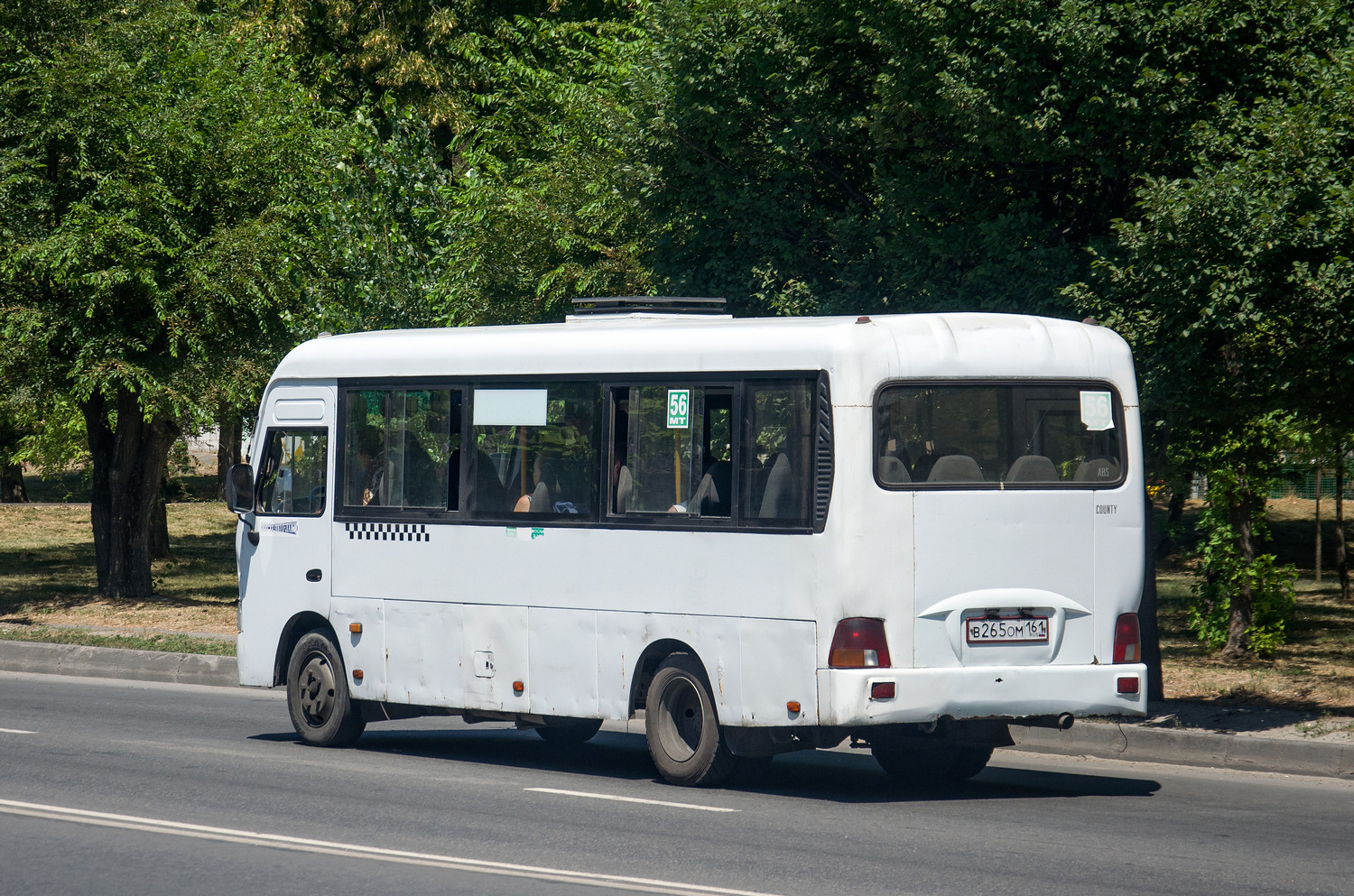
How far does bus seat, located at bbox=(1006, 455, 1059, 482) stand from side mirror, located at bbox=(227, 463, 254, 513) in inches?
231

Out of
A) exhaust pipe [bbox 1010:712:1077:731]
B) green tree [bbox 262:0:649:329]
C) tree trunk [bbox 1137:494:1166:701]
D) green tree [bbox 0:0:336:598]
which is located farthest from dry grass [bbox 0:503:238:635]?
exhaust pipe [bbox 1010:712:1077:731]

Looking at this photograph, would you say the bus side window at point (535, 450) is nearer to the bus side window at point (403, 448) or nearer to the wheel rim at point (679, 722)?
the bus side window at point (403, 448)

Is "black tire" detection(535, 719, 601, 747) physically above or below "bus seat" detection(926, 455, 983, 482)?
below

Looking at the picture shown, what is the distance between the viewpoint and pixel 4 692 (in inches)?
602

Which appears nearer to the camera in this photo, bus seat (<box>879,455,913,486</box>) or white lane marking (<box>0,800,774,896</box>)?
white lane marking (<box>0,800,774,896</box>)

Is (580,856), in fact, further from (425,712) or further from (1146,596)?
(1146,596)

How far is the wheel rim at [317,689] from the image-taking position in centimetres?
1173

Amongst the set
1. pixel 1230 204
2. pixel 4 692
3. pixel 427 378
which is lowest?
pixel 4 692

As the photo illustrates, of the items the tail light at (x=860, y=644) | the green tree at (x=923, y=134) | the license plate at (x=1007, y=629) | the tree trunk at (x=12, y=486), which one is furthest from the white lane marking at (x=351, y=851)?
the tree trunk at (x=12, y=486)

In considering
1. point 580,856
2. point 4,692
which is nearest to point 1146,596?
point 580,856

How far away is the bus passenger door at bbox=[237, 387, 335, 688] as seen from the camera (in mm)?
11859

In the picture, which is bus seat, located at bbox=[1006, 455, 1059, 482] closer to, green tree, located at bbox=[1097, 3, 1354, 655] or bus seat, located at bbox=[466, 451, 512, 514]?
green tree, located at bbox=[1097, 3, 1354, 655]

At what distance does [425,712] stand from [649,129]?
8328 millimetres

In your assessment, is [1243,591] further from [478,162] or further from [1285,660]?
[478,162]
